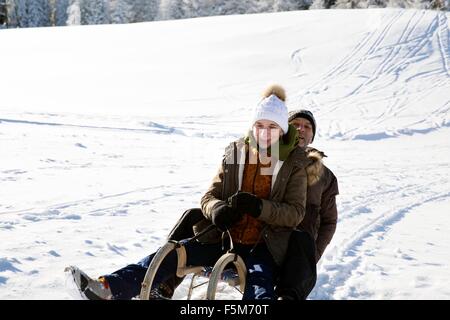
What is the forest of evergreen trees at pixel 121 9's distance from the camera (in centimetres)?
4916

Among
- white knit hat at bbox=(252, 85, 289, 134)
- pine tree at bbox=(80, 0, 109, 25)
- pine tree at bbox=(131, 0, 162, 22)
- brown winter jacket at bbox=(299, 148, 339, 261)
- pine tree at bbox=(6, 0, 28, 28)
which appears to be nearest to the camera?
white knit hat at bbox=(252, 85, 289, 134)

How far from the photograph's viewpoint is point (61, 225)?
17.3 ft

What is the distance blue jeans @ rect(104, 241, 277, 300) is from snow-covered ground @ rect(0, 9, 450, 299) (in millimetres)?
295

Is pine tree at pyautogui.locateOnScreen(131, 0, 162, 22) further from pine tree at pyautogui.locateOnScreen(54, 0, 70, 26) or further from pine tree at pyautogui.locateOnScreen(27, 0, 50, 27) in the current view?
pine tree at pyautogui.locateOnScreen(27, 0, 50, 27)

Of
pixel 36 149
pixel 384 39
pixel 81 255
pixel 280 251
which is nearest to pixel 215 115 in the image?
pixel 36 149

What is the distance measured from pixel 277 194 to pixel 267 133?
38 centimetres

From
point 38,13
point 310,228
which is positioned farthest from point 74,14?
point 310,228

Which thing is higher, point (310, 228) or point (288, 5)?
point (288, 5)

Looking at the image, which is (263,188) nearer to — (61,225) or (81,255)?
(81,255)

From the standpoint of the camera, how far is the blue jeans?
2984mm

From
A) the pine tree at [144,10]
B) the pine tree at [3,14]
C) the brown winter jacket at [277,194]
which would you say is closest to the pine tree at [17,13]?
the pine tree at [3,14]

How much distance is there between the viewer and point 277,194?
3.36 meters

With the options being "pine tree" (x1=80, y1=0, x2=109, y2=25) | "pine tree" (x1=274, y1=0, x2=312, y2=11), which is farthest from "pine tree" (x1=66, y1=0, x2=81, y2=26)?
"pine tree" (x1=274, y1=0, x2=312, y2=11)

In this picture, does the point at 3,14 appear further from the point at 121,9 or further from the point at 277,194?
the point at 277,194
